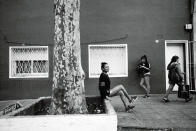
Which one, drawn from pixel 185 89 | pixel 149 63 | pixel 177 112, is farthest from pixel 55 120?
pixel 149 63

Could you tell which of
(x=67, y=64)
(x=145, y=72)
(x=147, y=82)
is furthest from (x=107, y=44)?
(x=67, y=64)

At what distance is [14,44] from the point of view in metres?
11.2

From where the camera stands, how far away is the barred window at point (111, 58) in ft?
37.7

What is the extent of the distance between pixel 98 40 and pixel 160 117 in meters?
5.50

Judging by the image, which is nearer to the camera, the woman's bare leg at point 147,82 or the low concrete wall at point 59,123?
the low concrete wall at point 59,123

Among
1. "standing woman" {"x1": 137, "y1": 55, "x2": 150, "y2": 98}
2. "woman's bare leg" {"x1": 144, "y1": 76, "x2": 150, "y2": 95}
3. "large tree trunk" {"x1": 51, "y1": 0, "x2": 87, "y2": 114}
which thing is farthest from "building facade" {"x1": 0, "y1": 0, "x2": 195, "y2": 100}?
"large tree trunk" {"x1": 51, "y1": 0, "x2": 87, "y2": 114}

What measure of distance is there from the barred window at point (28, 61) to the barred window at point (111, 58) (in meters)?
2.07

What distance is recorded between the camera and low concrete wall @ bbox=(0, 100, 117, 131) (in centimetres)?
493

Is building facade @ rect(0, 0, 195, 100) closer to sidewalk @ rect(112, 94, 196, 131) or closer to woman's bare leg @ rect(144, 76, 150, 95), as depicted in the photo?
woman's bare leg @ rect(144, 76, 150, 95)

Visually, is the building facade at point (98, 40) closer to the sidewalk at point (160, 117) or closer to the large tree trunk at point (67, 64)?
the sidewalk at point (160, 117)

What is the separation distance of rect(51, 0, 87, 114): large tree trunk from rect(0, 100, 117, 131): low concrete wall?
38.8 inches

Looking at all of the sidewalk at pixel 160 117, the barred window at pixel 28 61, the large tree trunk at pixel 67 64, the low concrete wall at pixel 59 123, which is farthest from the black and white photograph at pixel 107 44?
the low concrete wall at pixel 59 123

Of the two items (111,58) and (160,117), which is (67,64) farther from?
(111,58)

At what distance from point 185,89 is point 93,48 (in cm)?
434
